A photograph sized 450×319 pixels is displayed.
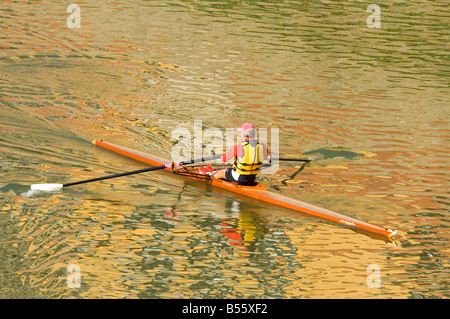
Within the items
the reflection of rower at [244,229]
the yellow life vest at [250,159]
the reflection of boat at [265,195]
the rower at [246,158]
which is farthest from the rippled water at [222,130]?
the yellow life vest at [250,159]

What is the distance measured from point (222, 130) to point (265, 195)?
4.66 metres

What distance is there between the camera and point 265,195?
1446cm

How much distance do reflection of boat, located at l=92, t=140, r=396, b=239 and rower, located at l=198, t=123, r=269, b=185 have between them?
160 mm

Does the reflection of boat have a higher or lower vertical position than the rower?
lower

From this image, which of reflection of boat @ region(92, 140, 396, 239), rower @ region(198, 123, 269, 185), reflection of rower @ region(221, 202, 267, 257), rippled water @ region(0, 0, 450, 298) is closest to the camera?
rippled water @ region(0, 0, 450, 298)

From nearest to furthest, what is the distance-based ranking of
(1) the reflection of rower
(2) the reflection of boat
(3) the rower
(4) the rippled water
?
(4) the rippled water < (1) the reflection of rower < (2) the reflection of boat < (3) the rower

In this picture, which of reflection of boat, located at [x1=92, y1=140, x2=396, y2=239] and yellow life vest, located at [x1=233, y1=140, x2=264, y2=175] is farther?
yellow life vest, located at [x1=233, y1=140, x2=264, y2=175]

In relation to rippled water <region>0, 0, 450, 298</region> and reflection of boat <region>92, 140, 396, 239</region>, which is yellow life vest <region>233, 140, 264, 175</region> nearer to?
reflection of boat <region>92, 140, 396, 239</region>

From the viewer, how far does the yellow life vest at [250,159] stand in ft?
47.5

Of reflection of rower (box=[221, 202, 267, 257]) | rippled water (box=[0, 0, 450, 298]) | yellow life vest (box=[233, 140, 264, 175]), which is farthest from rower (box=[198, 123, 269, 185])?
reflection of rower (box=[221, 202, 267, 257])

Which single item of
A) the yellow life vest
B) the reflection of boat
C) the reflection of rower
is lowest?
the reflection of rower

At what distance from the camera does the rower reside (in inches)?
570

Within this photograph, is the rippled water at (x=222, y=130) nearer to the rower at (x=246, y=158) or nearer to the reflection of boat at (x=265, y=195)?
the reflection of boat at (x=265, y=195)
